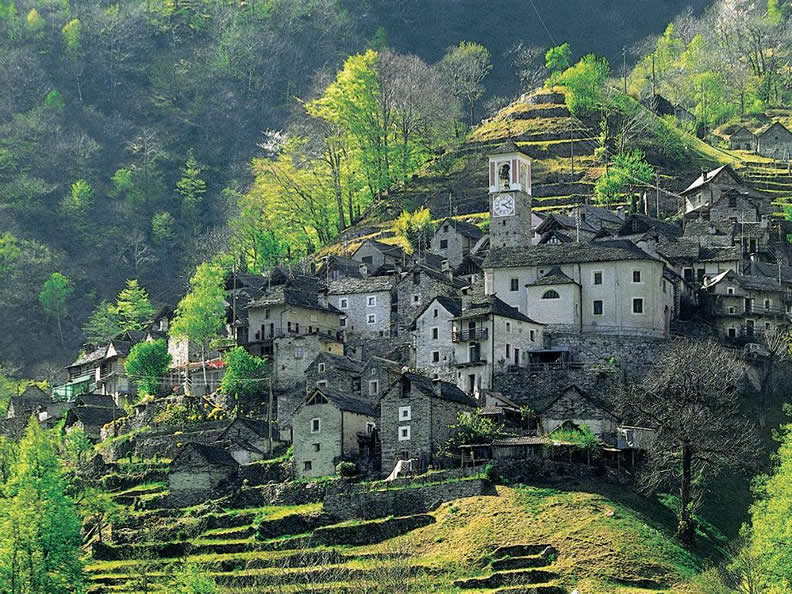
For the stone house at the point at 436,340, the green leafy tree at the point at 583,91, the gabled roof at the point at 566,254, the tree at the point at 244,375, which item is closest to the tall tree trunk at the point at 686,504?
the stone house at the point at 436,340

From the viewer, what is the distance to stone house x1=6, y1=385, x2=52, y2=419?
118 m

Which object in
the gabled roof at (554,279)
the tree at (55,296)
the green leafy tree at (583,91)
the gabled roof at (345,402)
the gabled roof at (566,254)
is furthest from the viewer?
the tree at (55,296)

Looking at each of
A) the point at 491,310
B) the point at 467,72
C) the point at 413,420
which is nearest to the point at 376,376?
the point at 491,310

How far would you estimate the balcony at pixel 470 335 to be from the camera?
94625 mm

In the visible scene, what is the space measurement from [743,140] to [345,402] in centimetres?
8262

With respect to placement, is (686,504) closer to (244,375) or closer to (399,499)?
(399,499)

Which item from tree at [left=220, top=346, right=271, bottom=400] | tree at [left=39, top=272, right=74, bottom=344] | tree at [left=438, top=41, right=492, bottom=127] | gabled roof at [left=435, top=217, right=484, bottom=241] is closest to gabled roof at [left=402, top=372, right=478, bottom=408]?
tree at [left=220, top=346, right=271, bottom=400]

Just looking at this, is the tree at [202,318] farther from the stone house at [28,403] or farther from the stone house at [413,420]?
the stone house at [413,420]

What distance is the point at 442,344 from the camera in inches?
3851

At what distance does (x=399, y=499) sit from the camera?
82.6 metres

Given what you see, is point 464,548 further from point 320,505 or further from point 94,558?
point 94,558

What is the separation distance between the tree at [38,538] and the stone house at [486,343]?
26.0m

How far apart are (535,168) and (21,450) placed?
220ft

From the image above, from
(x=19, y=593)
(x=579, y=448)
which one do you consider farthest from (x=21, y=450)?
(x=579, y=448)
